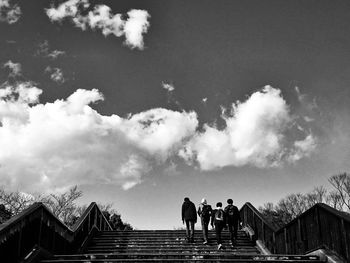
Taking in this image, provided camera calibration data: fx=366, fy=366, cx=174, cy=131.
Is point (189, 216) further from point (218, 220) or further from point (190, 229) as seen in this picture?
point (218, 220)

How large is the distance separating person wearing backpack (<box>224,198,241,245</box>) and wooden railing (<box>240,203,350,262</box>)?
2.22 ft

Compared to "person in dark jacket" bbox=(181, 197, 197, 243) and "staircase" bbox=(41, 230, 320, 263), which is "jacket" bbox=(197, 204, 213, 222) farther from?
"staircase" bbox=(41, 230, 320, 263)

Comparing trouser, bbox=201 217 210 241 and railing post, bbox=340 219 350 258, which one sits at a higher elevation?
trouser, bbox=201 217 210 241

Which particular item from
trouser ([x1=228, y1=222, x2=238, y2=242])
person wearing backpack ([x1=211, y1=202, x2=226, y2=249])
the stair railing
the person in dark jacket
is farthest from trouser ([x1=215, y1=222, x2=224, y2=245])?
the stair railing

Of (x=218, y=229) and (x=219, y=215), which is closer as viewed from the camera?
(x=218, y=229)

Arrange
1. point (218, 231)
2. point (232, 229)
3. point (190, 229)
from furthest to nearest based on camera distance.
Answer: point (190, 229)
point (232, 229)
point (218, 231)

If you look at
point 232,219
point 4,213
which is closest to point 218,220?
point 232,219

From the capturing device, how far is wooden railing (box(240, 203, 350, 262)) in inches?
242

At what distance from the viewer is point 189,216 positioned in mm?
10906

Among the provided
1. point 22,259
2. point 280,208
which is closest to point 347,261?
point 22,259

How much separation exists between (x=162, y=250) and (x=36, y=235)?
3164 mm

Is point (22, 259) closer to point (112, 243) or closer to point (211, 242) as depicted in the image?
point (112, 243)

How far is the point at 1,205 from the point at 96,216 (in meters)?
26.1

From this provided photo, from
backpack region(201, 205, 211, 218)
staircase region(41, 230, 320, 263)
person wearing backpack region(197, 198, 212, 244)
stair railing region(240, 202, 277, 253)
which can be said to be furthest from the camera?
backpack region(201, 205, 211, 218)
